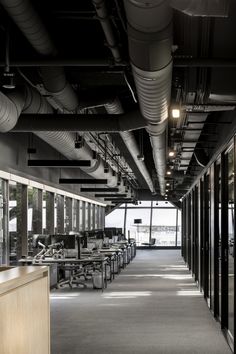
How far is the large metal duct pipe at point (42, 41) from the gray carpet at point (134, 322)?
2958 mm

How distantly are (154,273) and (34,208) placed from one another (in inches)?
188

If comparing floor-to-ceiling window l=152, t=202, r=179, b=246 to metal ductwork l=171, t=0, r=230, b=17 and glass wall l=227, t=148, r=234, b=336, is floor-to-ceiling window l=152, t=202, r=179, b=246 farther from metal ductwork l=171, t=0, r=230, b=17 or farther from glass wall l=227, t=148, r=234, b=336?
metal ductwork l=171, t=0, r=230, b=17

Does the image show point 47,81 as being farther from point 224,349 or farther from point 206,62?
point 224,349

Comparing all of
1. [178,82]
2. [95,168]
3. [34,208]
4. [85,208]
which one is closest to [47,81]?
[178,82]

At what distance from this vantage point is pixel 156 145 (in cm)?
960

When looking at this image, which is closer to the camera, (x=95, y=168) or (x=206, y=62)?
(x=206, y=62)

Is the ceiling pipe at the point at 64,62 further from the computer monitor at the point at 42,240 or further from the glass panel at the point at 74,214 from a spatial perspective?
the glass panel at the point at 74,214

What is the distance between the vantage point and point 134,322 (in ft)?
28.2

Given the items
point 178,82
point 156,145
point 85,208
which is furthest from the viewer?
point 85,208

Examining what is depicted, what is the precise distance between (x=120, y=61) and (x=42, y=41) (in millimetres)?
695

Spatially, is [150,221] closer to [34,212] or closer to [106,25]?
[34,212]

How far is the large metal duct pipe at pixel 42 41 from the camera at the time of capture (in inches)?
154

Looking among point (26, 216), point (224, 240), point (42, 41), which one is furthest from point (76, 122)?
point (26, 216)

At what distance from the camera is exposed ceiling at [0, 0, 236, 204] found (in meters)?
3.75
